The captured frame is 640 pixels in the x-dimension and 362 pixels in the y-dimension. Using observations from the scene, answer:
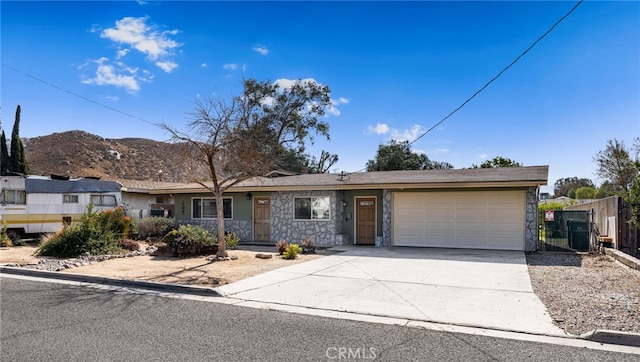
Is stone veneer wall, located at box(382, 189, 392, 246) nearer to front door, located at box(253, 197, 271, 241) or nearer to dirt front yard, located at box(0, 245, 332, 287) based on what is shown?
dirt front yard, located at box(0, 245, 332, 287)

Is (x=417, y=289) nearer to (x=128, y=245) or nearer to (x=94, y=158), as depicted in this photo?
(x=128, y=245)

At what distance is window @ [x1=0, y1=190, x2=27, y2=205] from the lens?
15.6 m

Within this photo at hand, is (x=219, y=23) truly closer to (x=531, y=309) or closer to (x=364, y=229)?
(x=364, y=229)

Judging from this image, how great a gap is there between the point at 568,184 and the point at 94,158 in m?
70.6

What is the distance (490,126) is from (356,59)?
8.49 metres

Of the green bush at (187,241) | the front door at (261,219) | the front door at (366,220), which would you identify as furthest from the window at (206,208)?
the front door at (366,220)

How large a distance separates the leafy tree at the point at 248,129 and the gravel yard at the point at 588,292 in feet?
28.5

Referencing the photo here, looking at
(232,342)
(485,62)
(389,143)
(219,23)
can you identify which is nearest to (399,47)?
(485,62)

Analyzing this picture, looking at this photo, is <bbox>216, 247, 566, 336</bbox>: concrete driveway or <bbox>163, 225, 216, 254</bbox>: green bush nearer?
<bbox>216, 247, 566, 336</bbox>: concrete driveway

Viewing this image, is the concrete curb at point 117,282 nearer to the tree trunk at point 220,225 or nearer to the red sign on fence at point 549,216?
the tree trunk at point 220,225

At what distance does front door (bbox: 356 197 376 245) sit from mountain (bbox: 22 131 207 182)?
29.7 m

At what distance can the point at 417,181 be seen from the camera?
50.2 ft

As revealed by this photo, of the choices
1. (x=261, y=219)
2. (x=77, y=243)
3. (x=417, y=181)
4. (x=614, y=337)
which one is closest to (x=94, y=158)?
(x=261, y=219)

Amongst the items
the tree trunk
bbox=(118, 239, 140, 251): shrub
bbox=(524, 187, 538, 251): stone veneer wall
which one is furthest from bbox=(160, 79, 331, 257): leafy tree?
bbox=(524, 187, 538, 251): stone veneer wall
